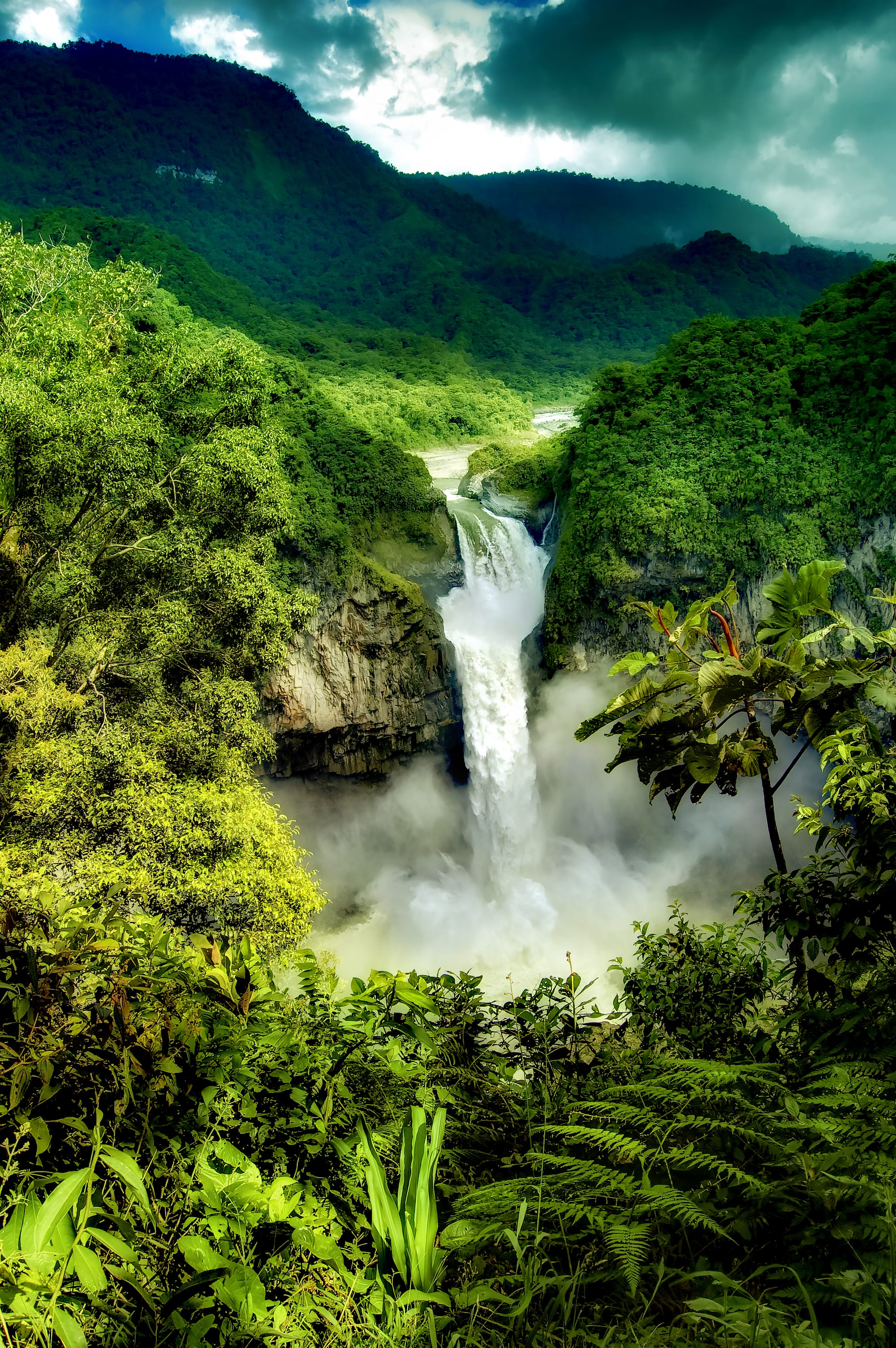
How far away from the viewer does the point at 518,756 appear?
647 inches

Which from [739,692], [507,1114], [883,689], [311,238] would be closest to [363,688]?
[739,692]

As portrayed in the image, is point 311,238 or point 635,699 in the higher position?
point 311,238

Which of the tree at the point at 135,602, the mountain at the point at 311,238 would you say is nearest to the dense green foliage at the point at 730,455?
the tree at the point at 135,602

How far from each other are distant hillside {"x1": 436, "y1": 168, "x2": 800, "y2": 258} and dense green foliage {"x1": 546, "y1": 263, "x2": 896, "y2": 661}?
171 ft

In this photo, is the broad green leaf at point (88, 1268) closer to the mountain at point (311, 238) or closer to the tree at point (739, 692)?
the tree at point (739, 692)

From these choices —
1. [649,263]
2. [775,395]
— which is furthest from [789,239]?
[775,395]

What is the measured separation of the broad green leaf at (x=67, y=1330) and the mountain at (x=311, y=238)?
89.4 feet

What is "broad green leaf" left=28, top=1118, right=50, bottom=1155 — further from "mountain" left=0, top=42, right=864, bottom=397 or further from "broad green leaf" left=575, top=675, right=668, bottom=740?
"mountain" left=0, top=42, right=864, bottom=397

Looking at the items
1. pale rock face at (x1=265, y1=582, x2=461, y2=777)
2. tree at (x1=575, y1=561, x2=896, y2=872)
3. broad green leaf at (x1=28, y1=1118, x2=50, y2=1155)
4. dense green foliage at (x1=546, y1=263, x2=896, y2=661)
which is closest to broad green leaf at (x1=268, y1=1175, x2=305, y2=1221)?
broad green leaf at (x1=28, y1=1118, x2=50, y2=1155)

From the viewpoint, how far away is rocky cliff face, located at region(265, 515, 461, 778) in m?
15.3

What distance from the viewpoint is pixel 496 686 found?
54.7 feet

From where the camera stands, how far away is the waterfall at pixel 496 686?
638 inches

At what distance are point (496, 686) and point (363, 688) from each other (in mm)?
3217

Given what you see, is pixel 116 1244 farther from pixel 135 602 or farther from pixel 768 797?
pixel 135 602
